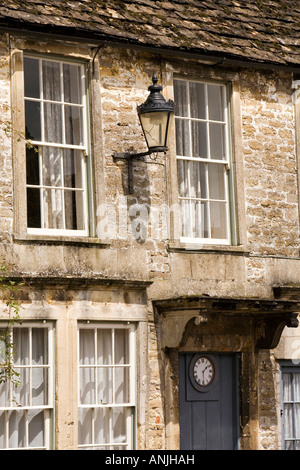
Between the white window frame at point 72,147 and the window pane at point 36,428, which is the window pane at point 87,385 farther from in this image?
the white window frame at point 72,147

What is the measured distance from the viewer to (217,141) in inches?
605

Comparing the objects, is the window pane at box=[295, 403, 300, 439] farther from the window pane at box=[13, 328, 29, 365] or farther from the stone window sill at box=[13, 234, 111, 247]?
the window pane at box=[13, 328, 29, 365]

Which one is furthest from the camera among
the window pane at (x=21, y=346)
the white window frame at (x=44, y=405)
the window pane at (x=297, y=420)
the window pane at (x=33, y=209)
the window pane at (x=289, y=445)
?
the window pane at (x=297, y=420)

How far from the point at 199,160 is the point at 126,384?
302cm

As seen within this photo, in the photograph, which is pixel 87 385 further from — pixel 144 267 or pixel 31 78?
pixel 31 78

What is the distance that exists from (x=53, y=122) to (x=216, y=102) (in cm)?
246

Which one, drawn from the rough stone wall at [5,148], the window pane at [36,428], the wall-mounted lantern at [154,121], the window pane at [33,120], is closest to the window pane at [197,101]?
the wall-mounted lantern at [154,121]

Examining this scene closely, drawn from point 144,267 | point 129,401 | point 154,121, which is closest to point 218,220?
point 144,267

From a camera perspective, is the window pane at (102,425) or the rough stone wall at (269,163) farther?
the rough stone wall at (269,163)

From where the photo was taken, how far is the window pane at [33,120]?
13859 millimetres

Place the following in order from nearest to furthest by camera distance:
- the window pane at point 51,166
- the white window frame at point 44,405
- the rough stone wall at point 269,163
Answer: the white window frame at point 44,405
the window pane at point 51,166
the rough stone wall at point 269,163

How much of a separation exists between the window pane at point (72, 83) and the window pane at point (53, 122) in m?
0.19
